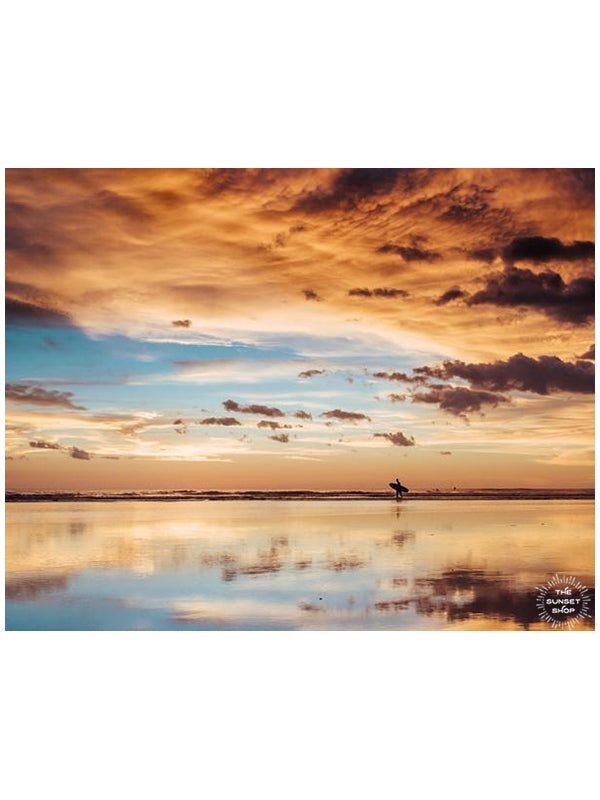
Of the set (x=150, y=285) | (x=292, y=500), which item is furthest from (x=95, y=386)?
(x=292, y=500)

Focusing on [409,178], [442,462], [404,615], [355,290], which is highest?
[409,178]

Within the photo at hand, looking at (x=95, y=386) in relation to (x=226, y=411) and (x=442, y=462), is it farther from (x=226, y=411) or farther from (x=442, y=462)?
(x=442, y=462)

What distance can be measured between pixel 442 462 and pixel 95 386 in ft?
10.8

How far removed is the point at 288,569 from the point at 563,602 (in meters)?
2.27

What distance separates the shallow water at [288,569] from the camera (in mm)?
6020

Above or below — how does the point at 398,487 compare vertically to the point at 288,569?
above

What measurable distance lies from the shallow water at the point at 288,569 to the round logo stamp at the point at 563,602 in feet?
0.22

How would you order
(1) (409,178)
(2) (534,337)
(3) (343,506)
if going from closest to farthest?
1. (1) (409,178)
2. (2) (534,337)
3. (3) (343,506)

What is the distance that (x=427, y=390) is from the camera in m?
7.31

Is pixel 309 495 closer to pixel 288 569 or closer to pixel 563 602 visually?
pixel 288 569

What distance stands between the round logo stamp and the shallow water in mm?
66

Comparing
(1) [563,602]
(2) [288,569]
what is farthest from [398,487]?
(1) [563,602]

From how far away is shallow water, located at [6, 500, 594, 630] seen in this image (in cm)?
602

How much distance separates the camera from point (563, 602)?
250 inches
